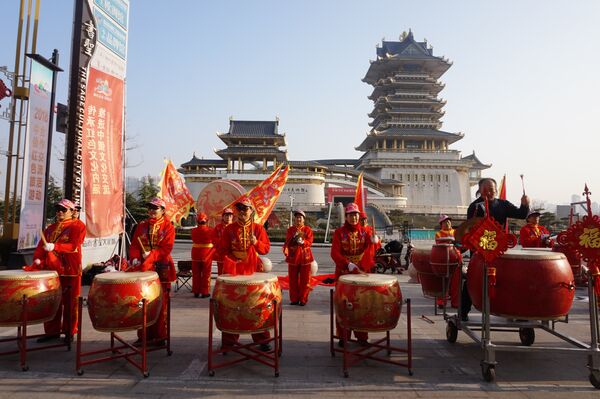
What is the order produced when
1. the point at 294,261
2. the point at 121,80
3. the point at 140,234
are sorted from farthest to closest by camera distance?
the point at 121,80 < the point at 294,261 < the point at 140,234

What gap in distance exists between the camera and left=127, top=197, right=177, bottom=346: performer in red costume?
4121mm

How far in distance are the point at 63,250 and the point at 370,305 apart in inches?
127

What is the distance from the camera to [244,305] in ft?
11.0

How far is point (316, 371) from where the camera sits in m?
3.51

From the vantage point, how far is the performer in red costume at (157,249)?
13.5ft

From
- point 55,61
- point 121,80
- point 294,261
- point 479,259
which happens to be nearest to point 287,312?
point 294,261

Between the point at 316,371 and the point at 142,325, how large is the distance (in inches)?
63.4

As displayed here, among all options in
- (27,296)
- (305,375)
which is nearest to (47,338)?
(27,296)

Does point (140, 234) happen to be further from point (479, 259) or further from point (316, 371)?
point (479, 259)

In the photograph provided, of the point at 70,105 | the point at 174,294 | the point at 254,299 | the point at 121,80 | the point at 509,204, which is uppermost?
the point at 121,80

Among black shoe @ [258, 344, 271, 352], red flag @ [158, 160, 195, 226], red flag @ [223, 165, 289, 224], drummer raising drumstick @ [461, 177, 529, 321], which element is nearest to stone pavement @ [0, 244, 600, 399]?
black shoe @ [258, 344, 271, 352]

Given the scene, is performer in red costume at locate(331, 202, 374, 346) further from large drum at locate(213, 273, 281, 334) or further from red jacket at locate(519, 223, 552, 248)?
red jacket at locate(519, 223, 552, 248)

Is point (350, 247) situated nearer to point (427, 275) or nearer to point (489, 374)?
point (427, 275)

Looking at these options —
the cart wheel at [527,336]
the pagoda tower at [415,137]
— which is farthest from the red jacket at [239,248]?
the pagoda tower at [415,137]
